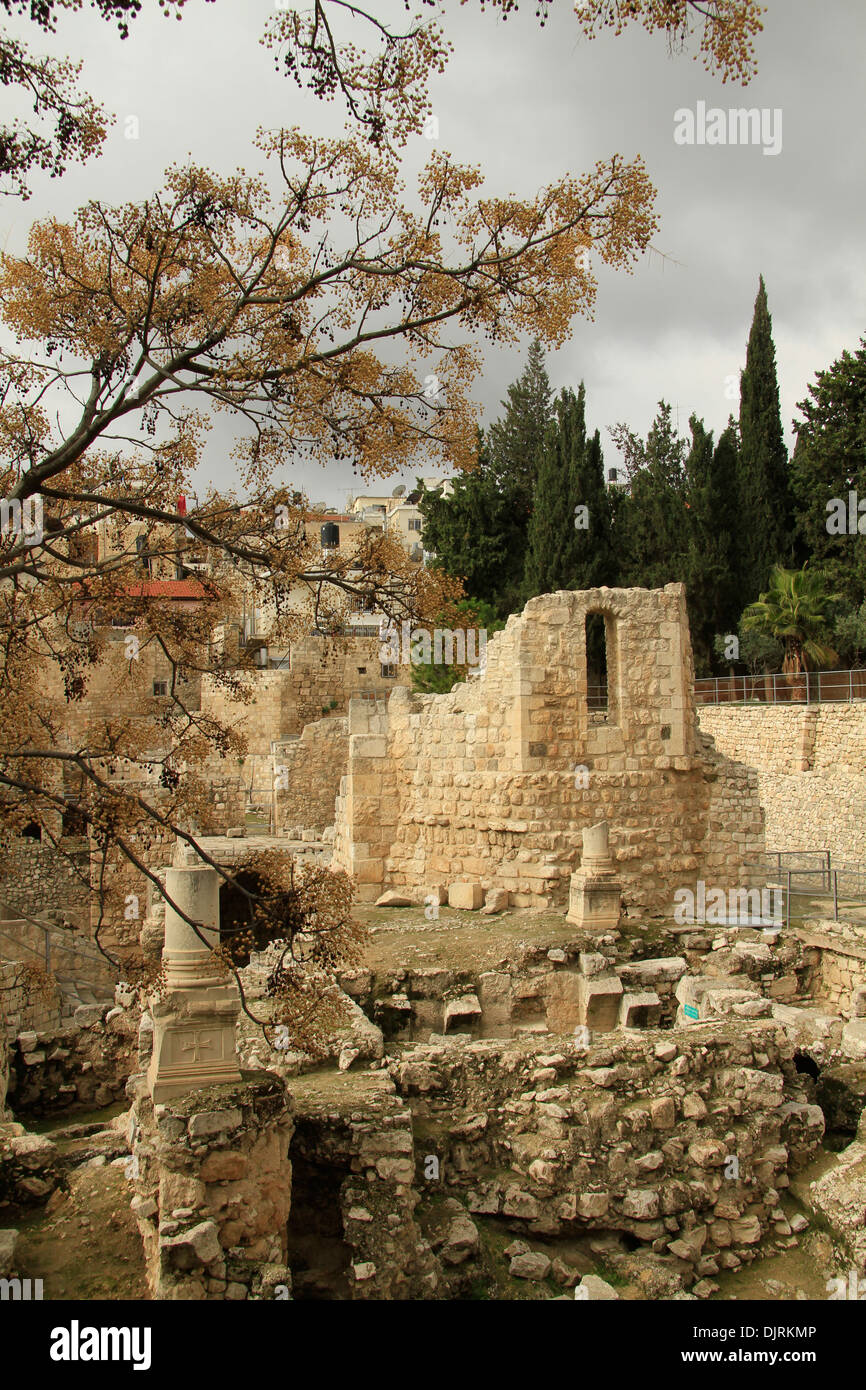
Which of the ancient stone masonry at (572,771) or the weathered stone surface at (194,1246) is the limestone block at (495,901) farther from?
the weathered stone surface at (194,1246)

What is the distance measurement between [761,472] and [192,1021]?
28.5 m

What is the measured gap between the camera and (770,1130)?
27.7 ft

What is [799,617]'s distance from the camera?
25750 millimetres

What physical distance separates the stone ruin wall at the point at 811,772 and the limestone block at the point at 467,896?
357 inches

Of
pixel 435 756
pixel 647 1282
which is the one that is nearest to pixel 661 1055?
pixel 647 1282

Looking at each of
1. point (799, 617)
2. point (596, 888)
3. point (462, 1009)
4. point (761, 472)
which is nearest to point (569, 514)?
point (761, 472)

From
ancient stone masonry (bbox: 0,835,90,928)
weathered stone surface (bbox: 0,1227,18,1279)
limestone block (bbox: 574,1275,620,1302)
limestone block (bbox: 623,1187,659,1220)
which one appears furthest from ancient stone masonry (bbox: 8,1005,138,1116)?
ancient stone masonry (bbox: 0,835,90,928)

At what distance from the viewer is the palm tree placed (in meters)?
25.7

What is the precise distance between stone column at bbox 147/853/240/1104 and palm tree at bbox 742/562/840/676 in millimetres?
21920

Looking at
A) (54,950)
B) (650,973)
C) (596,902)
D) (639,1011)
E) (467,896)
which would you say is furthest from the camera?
(54,950)

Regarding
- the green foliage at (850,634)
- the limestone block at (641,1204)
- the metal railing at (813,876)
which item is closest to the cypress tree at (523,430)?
the green foliage at (850,634)

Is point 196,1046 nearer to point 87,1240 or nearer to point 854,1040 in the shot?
point 87,1240

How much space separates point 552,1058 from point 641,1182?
1.23 m

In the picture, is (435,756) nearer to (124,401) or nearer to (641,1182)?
(641,1182)
